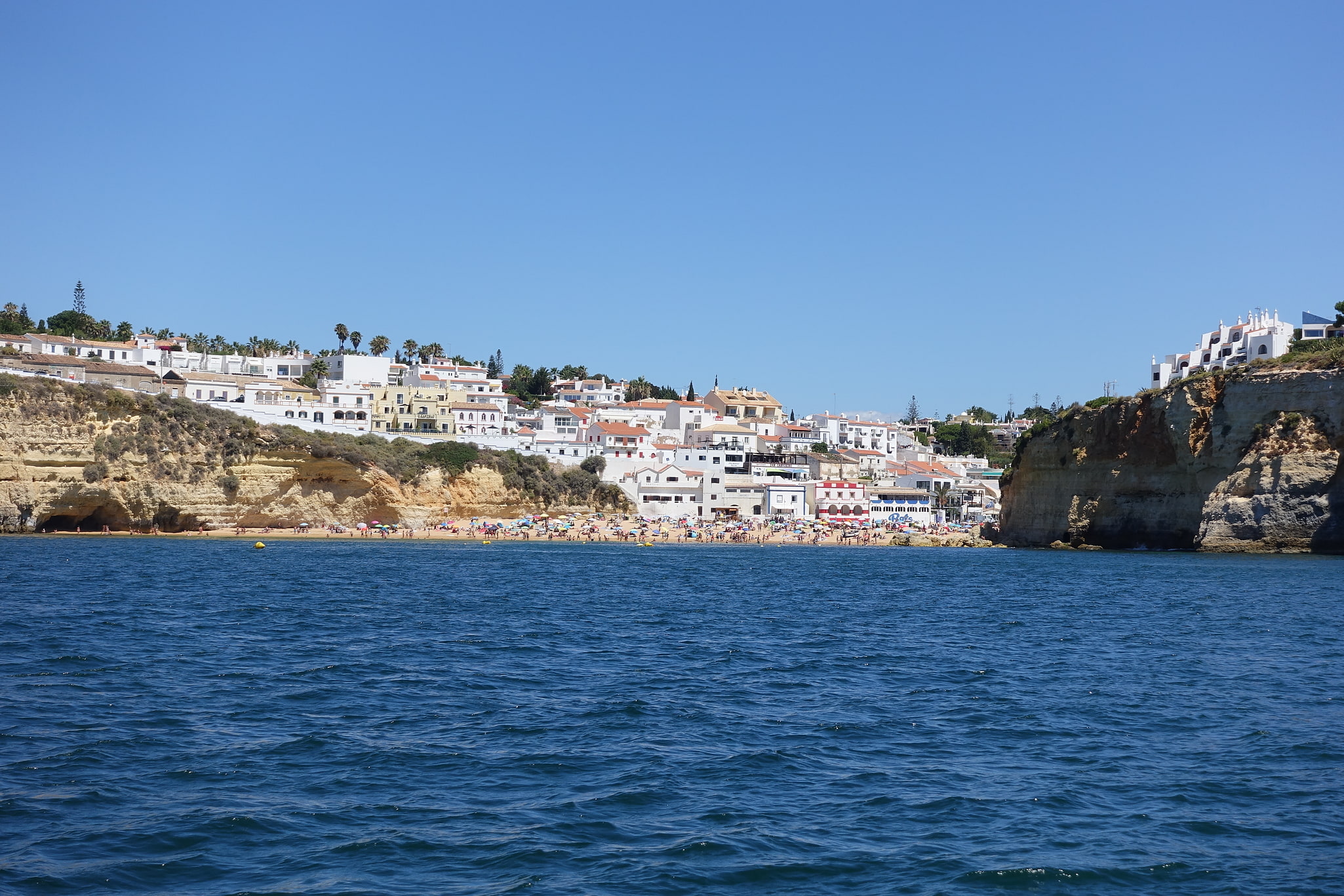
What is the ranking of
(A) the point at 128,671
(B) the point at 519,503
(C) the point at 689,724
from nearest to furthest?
1. (C) the point at 689,724
2. (A) the point at 128,671
3. (B) the point at 519,503

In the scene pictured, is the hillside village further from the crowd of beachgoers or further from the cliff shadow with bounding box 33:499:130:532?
the cliff shadow with bounding box 33:499:130:532

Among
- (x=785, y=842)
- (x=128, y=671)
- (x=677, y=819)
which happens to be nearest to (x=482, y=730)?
(x=677, y=819)

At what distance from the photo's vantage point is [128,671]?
20.5m

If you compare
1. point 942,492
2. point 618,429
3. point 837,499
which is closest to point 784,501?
point 837,499

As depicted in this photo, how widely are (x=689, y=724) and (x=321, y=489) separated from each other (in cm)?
6096

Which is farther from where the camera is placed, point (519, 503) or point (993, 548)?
point (519, 503)

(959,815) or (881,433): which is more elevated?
(881,433)

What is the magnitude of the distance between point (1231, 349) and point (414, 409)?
64234 millimetres

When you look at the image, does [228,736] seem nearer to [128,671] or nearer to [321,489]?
[128,671]

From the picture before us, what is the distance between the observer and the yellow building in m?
93.9

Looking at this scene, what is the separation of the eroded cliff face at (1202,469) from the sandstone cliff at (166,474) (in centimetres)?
4127

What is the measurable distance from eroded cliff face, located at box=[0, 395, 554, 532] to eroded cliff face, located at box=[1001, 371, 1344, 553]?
4069cm

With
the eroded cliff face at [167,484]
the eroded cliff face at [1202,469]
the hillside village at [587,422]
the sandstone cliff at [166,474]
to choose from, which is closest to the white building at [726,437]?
the hillside village at [587,422]

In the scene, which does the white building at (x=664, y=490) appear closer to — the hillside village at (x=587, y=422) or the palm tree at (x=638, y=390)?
the hillside village at (x=587, y=422)
